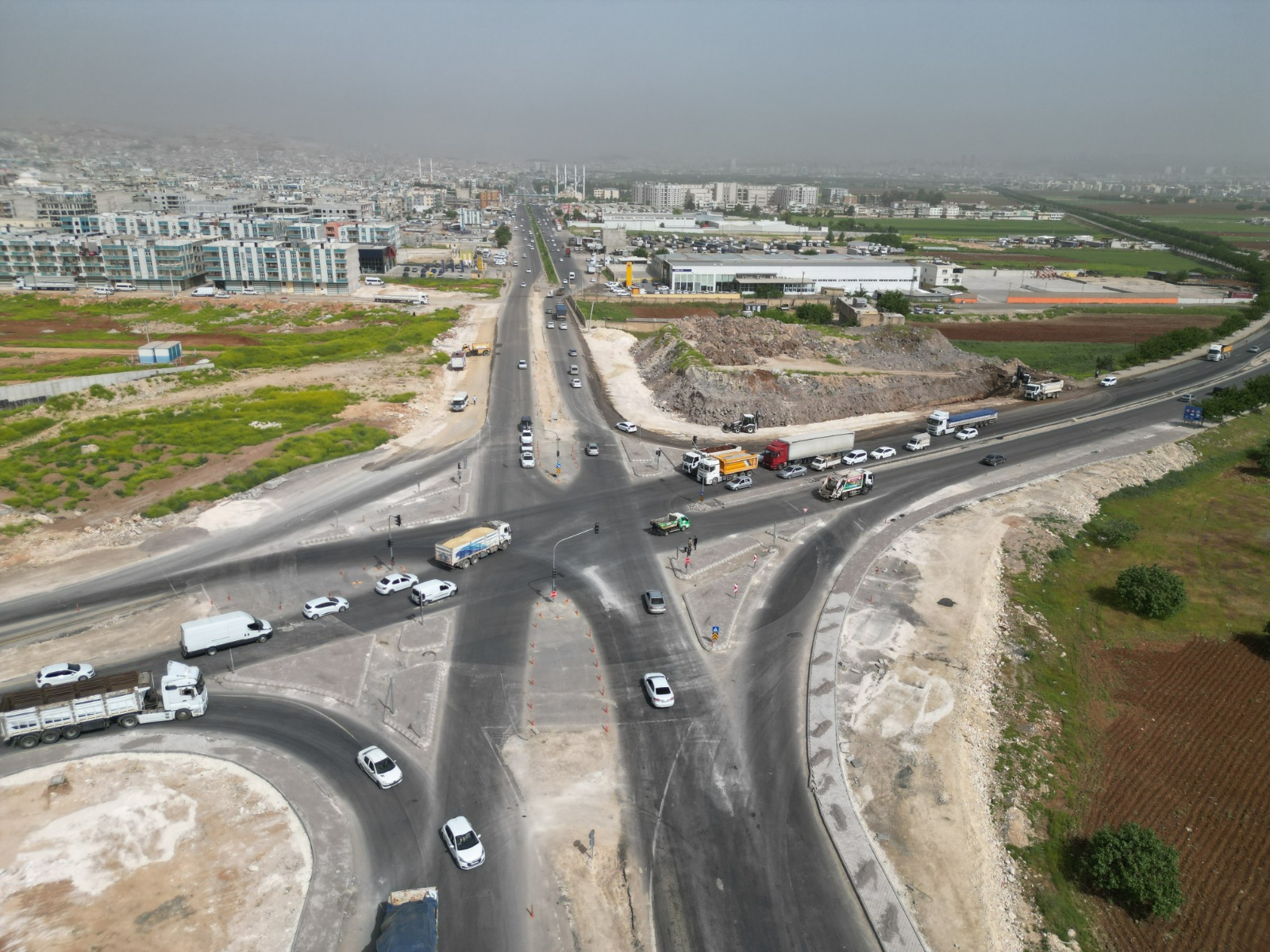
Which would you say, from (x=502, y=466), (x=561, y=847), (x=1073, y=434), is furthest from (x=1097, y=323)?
(x=561, y=847)

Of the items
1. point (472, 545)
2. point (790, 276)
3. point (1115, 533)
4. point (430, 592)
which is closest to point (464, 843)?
point (430, 592)

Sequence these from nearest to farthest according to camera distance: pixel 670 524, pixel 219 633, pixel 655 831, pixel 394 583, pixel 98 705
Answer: pixel 655 831 → pixel 98 705 → pixel 219 633 → pixel 394 583 → pixel 670 524

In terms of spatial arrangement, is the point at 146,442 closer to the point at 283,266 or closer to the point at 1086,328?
the point at 283,266

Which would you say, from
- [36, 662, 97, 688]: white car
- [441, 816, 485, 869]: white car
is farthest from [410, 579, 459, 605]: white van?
[441, 816, 485, 869]: white car

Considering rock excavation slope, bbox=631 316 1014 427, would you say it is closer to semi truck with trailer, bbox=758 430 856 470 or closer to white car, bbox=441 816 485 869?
semi truck with trailer, bbox=758 430 856 470

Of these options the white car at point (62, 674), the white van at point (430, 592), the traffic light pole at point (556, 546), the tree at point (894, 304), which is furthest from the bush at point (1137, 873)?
the tree at point (894, 304)

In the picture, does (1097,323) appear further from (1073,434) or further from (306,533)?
(306,533)

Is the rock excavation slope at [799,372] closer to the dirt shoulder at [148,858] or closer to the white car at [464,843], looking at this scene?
the white car at [464,843]

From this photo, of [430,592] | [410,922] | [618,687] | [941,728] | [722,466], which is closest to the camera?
[410,922]
